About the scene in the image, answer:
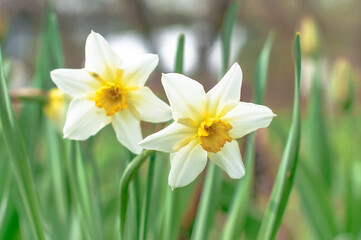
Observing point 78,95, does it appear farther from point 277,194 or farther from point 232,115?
point 277,194

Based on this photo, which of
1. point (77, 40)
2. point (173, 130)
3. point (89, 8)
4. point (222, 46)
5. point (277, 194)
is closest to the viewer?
point (173, 130)

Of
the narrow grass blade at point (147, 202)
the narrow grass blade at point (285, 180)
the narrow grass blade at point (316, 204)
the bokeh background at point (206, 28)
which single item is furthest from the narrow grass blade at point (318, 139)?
the bokeh background at point (206, 28)

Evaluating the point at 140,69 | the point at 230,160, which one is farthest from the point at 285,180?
the point at 140,69

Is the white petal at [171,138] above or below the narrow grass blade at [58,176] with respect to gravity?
above

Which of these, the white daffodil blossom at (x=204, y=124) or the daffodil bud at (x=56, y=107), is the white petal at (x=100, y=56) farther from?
the daffodil bud at (x=56, y=107)

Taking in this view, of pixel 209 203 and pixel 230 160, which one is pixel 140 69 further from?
pixel 209 203

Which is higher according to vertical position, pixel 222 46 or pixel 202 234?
pixel 222 46

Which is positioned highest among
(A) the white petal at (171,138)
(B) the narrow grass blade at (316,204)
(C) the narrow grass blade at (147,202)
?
(A) the white petal at (171,138)

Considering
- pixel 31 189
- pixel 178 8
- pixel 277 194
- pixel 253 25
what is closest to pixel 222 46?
pixel 277 194
